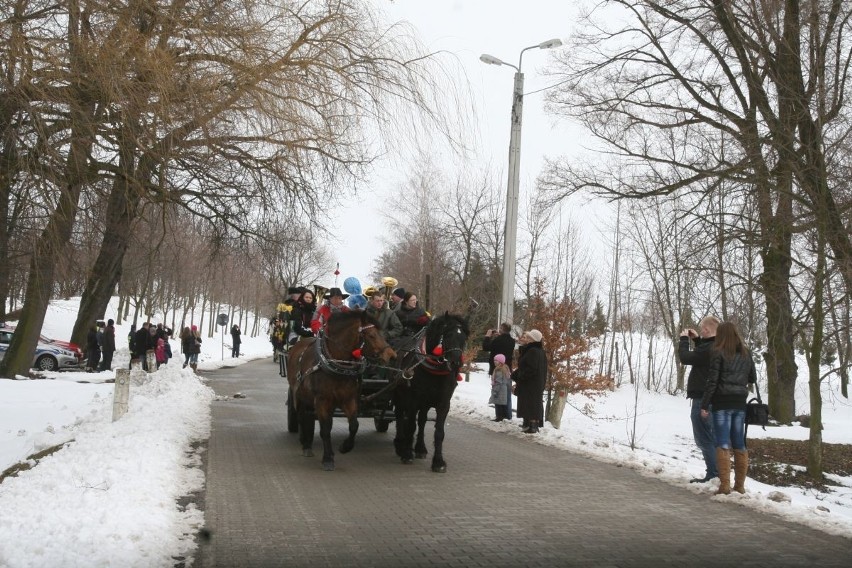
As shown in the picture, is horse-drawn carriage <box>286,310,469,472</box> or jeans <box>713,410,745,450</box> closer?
jeans <box>713,410,745,450</box>

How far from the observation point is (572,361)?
19.3 metres

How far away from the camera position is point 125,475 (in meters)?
8.01

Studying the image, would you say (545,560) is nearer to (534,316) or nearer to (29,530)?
(29,530)

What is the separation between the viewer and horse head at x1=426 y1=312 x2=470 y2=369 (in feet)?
33.6

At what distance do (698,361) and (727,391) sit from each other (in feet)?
2.87

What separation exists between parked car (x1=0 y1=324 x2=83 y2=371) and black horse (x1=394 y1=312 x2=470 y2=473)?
22.8 m

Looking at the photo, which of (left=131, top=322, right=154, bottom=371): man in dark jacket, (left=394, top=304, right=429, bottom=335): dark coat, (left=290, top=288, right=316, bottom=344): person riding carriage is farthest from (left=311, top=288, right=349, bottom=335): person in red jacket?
(left=131, top=322, right=154, bottom=371): man in dark jacket

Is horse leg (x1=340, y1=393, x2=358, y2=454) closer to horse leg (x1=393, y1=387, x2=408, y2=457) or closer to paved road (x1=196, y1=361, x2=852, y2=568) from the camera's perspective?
paved road (x1=196, y1=361, x2=852, y2=568)

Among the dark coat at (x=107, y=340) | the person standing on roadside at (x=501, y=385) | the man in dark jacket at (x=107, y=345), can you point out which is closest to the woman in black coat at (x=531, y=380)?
the person standing on roadside at (x=501, y=385)

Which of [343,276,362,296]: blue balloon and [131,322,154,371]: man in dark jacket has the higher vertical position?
→ [343,276,362,296]: blue balloon

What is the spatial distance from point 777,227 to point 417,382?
9.17m

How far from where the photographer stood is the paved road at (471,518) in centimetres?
616

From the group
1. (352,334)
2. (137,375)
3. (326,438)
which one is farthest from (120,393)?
(137,375)

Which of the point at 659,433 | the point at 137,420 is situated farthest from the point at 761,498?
the point at 659,433
